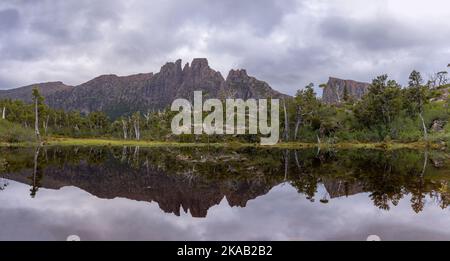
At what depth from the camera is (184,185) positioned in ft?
56.5

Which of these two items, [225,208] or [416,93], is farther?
[416,93]

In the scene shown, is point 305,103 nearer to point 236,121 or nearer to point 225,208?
point 236,121

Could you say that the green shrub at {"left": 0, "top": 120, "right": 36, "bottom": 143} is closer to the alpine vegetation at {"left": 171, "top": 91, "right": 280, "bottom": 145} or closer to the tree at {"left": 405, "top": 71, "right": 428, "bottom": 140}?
the alpine vegetation at {"left": 171, "top": 91, "right": 280, "bottom": 145}

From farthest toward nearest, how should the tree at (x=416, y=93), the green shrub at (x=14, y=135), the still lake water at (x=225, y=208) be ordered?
the tree at (x=416, y=93) < the green shrub at (x=14, y=135) < the still lake water at (x=225, y=208)

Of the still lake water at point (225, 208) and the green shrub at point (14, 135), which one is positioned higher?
the green shrub at point (14, 135)

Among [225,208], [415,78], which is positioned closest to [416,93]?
[415,78]

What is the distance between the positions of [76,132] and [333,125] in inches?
3005

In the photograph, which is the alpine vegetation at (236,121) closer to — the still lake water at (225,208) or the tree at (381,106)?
the tree at (381,106)

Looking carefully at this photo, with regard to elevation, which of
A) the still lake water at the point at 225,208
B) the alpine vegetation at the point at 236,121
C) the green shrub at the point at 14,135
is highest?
the alpine vegetation at the point at 236,121

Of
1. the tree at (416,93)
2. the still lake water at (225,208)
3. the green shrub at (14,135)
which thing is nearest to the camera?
the still lake water at (225,208)

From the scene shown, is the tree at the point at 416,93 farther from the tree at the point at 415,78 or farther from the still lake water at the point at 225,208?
the still lake water at the point at 225,208

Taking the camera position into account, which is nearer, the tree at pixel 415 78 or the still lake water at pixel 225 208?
the still lake water at pixel 225 208

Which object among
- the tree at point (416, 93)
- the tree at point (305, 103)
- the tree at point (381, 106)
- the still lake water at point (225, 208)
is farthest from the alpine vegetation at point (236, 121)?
the still lake water at point (225, 208)
